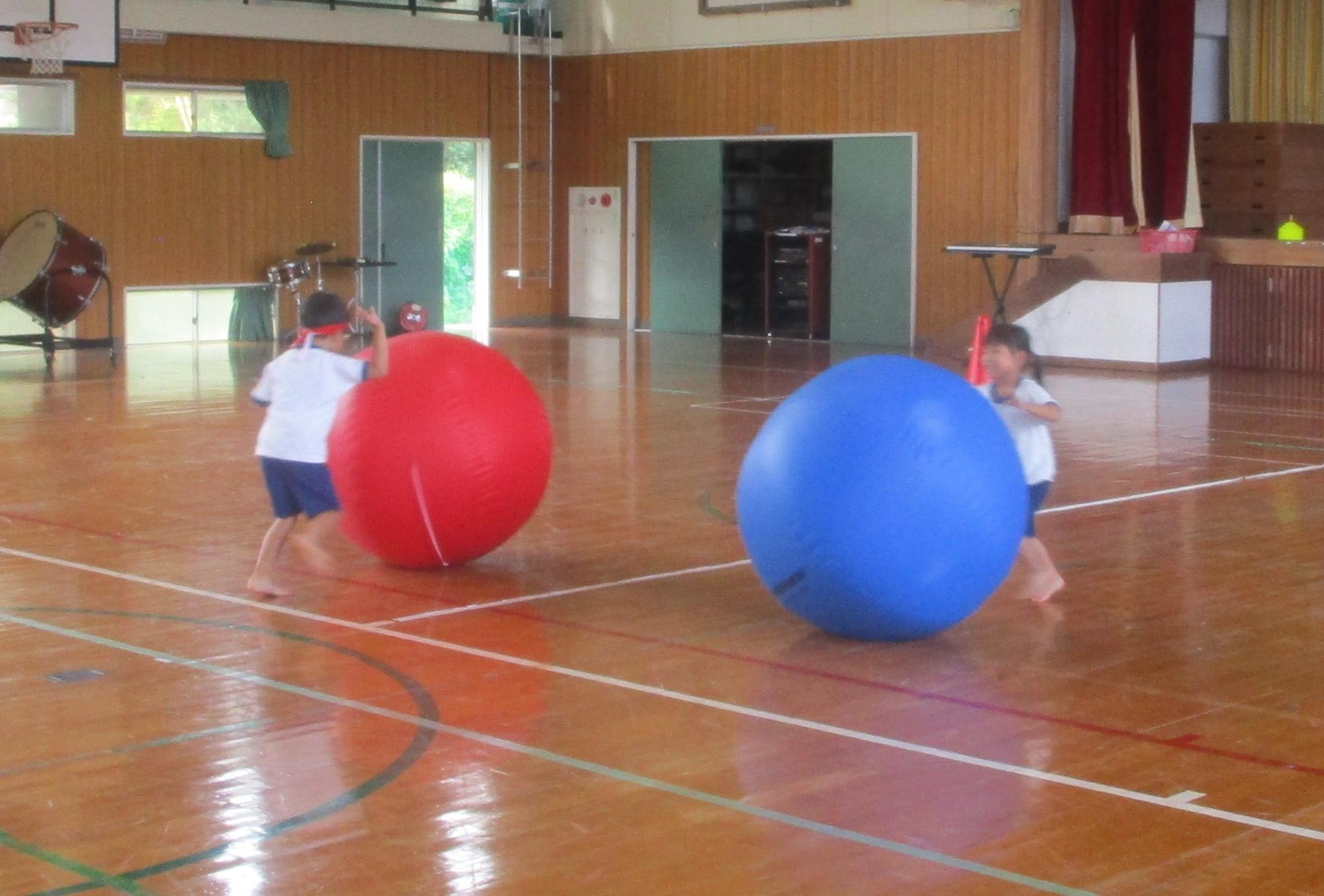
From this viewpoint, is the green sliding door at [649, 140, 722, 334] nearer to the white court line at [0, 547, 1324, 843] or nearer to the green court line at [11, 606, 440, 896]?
the white court line at [0, 547, 1324, 843]

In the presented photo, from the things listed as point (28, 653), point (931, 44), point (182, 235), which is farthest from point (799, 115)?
point (28, 653)

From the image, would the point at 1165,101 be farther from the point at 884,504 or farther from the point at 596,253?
the point at 884,504

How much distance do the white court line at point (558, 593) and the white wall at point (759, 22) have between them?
1283 centimetres

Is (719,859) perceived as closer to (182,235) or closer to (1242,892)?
(1242,892)

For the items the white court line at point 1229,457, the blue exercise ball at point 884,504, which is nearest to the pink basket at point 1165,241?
the white court line at point 1229,457

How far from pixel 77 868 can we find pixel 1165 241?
15.2 metres

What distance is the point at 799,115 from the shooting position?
→ 21.1 metres

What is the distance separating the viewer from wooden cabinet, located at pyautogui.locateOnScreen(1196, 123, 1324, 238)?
62.4ft

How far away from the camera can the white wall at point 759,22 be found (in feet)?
63.7

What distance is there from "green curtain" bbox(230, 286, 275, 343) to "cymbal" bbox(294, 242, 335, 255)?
62 centimetres

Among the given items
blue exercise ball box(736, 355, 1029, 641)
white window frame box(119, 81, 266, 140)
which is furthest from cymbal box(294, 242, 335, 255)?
blue exercise ball box(736, 355, 1029, 641)

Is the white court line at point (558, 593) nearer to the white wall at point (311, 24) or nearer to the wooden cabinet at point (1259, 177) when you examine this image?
the wooden cabinet at point (1259, 177)

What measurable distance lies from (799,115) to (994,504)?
614 inches

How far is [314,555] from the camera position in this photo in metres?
7.22
